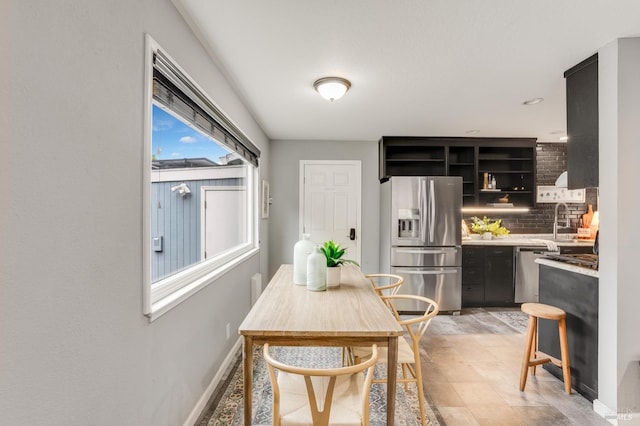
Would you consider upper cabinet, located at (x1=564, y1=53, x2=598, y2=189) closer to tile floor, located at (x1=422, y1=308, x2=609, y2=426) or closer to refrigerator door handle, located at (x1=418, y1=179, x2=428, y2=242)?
tile floor, located at (x1=422, y1=308, x2=609, y2=426)

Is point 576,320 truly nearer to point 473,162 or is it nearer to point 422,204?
point 422,204

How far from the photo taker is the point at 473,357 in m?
2.92

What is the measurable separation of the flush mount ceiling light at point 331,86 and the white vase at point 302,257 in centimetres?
125

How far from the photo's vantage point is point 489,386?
7.97 ft

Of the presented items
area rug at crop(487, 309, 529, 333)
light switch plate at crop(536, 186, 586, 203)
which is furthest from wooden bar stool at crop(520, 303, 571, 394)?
light switch plate at crop(536, 186, 586, 203)

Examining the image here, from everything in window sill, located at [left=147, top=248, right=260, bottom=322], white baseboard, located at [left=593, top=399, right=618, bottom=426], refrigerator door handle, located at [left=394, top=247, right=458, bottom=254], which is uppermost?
window sill, located at [left=147, top=248, right=260, bottom=322]

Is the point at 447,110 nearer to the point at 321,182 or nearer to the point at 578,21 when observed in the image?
the point at 578,21

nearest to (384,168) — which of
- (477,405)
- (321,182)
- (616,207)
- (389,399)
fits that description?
(321,182)

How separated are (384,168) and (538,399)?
10.4 ft

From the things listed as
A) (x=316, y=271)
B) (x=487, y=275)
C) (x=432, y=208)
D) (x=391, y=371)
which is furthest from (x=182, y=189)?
(x=487, y=275)

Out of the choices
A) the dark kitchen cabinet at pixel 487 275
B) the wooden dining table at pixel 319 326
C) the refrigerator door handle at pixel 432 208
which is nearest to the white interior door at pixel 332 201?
the refrigerator door handle at pixel 432 208

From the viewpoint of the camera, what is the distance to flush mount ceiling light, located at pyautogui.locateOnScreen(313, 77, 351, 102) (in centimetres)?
255

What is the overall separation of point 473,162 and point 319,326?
4173 millimetres

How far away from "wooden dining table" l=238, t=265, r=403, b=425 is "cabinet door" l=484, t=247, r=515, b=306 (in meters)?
3.17
